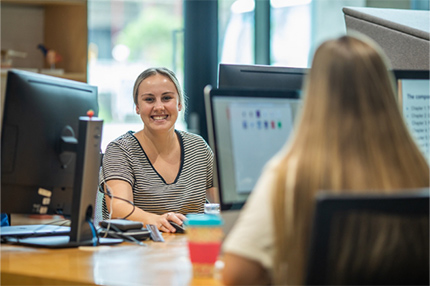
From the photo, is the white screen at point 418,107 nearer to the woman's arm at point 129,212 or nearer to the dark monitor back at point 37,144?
the woman's arm at point 129,212

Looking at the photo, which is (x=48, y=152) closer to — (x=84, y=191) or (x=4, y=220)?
(x=84, y=191)

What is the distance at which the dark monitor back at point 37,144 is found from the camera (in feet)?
5.57

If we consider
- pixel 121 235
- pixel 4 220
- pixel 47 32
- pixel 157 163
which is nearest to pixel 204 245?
pixel 121 235

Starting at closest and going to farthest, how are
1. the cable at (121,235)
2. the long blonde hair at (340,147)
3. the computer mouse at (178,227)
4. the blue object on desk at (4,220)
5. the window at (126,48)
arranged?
the long blonde hair at (340,147), the cable at (121,235), the computer mouse at (178,227), the blue object on desk at (4,220), the window at (126,48)

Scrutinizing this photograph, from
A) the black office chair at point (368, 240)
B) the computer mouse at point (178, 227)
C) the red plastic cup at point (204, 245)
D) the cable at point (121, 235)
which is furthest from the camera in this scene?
the computer mouse at point (178, 227)

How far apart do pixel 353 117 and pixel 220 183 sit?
44cm

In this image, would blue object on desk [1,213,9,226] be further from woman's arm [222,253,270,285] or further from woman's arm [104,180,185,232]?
woman's arm [222,253,270,285]

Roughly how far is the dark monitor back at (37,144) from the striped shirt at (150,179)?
49 centimetres

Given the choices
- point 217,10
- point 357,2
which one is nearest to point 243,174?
point 217,10

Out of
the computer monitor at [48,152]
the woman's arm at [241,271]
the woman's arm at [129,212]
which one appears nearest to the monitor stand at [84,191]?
the computer monitor at [48,152]

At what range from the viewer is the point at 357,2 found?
14.4 feet

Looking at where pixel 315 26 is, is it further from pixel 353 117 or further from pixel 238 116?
pixel 353 117

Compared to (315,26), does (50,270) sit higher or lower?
lower

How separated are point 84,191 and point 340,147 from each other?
0.91m
